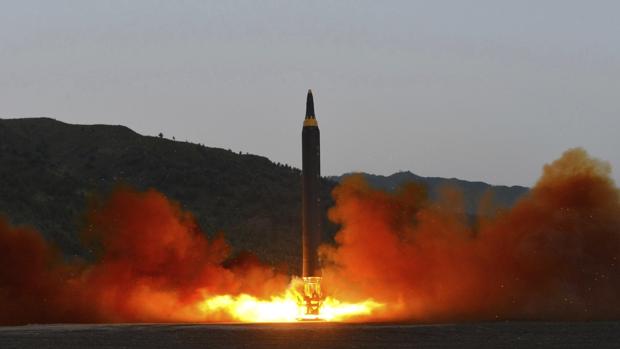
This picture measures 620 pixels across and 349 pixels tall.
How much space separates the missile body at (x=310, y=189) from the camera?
63812mm

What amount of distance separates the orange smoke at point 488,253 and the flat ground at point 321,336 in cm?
520

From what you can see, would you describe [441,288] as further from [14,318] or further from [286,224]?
[286,224]

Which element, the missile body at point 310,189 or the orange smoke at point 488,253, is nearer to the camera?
the missile body at point 310,189

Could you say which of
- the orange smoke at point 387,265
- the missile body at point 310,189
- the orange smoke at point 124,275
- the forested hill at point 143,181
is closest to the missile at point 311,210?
the missile body at point 310,189

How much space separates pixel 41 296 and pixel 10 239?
404 centimetres

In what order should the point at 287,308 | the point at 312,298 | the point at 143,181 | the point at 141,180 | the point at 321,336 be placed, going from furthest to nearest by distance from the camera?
the point at 141,180, the point at 143,181, the point at 287,308, the point at 312,298, the point at 321,336

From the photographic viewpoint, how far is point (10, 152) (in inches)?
5512

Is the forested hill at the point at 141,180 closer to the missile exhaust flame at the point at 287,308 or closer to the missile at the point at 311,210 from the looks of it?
the missile exhaust flame at the point at 287,308

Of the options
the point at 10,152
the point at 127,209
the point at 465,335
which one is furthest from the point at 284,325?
the point at 10,152

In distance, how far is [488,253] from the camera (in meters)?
68.8

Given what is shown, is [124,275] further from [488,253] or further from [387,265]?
[488,253]

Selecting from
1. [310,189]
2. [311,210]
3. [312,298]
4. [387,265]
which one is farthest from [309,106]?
[387,265]

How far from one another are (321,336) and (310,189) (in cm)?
1317

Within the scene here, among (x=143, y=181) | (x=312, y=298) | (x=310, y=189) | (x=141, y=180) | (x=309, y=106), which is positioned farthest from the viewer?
(x=141, y=180)
